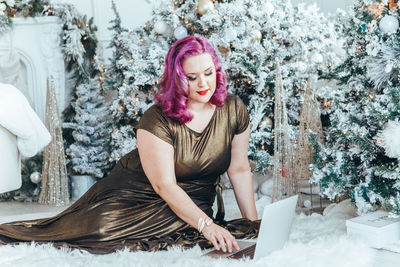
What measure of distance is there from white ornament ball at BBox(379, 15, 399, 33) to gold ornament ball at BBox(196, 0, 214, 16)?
1378 millimetres

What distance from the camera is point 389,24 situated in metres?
2.35

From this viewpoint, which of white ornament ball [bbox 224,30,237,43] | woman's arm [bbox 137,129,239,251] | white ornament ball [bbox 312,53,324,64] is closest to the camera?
woman's arm [bbox 137,129,239,251]

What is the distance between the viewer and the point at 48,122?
390cm

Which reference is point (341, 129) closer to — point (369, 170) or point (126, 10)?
point (369, 170)

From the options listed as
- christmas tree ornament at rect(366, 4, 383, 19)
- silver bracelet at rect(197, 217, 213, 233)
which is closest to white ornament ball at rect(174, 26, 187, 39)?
christmas tree ornament at rect(366, 4, 383, 19)

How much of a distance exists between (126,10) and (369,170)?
3193 millimetres

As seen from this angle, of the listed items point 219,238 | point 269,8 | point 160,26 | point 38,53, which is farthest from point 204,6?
point 219,238

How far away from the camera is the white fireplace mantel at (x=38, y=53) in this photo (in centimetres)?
451

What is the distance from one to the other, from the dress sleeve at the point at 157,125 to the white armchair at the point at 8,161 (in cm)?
107

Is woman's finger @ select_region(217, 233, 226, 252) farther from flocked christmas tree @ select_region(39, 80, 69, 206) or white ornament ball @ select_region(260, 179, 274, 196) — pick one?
flocked christmas tree @ select_region(39, 80, 69, 206)

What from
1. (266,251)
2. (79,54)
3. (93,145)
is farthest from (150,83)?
(266,251)

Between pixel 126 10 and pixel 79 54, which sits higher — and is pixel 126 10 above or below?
above

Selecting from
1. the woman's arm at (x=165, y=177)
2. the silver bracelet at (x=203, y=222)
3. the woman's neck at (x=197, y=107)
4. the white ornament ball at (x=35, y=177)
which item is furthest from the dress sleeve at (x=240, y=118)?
the white ornament ball at (x=35, y=177)

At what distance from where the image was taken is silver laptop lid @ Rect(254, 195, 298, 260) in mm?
1866
